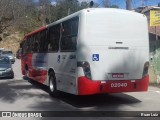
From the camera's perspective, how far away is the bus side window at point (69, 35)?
451 inches

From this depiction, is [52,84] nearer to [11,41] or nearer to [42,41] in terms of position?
[42,41]

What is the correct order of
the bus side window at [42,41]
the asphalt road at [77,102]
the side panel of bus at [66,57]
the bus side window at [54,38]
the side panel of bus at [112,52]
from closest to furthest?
the side panel of bus at [112,52]
the asphalt road at [77,102]
the side panel of bus at [66,57]
the bus side window at [54,38]
the bus side window at [42,41]

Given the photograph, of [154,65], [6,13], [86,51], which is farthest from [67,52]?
[6,13]

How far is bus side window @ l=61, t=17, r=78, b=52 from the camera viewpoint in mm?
11453

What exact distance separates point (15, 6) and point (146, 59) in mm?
56991

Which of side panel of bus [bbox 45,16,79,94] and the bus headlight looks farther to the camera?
side panel of bus [bbox 45,16,79,94]

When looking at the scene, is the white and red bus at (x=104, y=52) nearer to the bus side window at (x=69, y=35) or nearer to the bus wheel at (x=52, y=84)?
the bus side window at (x=69, y=35)

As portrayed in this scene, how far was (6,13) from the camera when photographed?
62906mm

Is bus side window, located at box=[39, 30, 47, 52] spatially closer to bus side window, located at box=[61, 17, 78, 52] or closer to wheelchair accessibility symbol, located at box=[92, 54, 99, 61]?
bus side window, located at box=[61, 17, 78, 52]

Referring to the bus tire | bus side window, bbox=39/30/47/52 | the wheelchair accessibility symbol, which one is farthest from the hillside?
the wheelchair accessibility symbol

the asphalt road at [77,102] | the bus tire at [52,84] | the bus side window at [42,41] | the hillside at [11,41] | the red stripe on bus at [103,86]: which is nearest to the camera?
the red stripe on bus at [103,86]

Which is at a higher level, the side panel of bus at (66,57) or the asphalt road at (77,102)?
the side panel of bus at (66,57)

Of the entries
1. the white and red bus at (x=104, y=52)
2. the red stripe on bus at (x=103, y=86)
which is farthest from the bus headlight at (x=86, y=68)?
the red stripe on bus at (x=103, y=86)

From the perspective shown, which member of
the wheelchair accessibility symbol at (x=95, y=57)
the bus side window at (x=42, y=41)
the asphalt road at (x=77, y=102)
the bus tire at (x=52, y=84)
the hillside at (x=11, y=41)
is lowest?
the asphalt road at (x=77, y=102)
